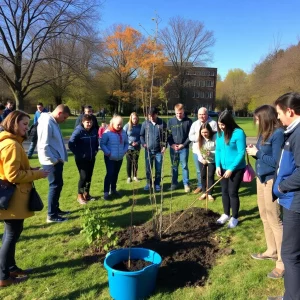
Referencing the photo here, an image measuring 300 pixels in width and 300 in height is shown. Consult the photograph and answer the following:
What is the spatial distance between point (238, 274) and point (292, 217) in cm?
128

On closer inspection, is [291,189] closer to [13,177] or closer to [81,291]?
[81,291]

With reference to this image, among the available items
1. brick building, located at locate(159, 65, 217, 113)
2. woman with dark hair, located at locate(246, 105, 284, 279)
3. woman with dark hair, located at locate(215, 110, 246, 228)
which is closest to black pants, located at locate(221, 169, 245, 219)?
woman with dark hair, located at locate(215, 110, 246, 228)

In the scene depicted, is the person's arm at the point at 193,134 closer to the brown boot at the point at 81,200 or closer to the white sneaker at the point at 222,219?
the white sneaker at the point at 222,219

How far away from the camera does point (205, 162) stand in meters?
5.86

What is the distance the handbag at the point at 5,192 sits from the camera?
2883 millimetres

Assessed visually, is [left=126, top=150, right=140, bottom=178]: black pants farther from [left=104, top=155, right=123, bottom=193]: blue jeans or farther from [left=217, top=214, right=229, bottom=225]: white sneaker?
[left=217, top=214, right=229, bottom=225]: white sneaker

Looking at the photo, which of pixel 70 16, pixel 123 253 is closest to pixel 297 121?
pixel 123 253

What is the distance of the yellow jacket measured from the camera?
2914mm

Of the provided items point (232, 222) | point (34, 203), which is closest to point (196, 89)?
point (232, 222)

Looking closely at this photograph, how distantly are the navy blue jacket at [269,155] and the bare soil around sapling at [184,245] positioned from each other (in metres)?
1.19

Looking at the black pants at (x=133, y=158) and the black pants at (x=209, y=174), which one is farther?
the black pants at (x=209, y=174)

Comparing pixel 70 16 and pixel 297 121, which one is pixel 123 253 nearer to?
pixel 297 121

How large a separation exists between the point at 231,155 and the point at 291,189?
200 cm

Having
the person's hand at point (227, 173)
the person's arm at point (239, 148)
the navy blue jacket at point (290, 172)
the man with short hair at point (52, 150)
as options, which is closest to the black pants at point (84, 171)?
the man with short hair at point (52, 150)
